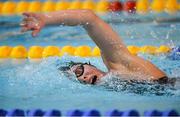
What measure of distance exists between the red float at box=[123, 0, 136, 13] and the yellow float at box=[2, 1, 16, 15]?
1516mm

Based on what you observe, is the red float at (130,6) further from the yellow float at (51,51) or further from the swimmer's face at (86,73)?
the swimmer's face at (86,73)

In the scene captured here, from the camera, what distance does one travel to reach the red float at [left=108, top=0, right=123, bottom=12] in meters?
6.37

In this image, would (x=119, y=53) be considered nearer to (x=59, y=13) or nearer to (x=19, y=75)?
(x=59, y=13)

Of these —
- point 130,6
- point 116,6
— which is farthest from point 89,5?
point 130,6

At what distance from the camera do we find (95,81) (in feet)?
11.5

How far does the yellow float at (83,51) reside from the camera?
189 inches

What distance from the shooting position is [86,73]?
3395 mm

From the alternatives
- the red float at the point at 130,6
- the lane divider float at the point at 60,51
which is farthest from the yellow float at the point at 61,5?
the lane divider float at the point at 60,51

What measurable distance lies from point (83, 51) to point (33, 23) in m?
1.99

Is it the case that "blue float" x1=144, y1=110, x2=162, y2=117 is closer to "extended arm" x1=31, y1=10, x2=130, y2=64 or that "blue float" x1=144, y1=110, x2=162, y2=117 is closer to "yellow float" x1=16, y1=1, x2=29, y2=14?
"extended arm" x1=31, y1=10, x2=130, y2=64

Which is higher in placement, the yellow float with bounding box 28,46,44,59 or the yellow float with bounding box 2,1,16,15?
the yellow float with bounding box 2,1,16,15

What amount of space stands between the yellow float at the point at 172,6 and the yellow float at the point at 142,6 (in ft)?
0.88

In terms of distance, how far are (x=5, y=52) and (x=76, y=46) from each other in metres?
0.75

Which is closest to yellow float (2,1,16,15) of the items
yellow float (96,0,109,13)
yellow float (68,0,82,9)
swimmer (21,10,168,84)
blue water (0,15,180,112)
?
yellow float (68,0,82,9)
